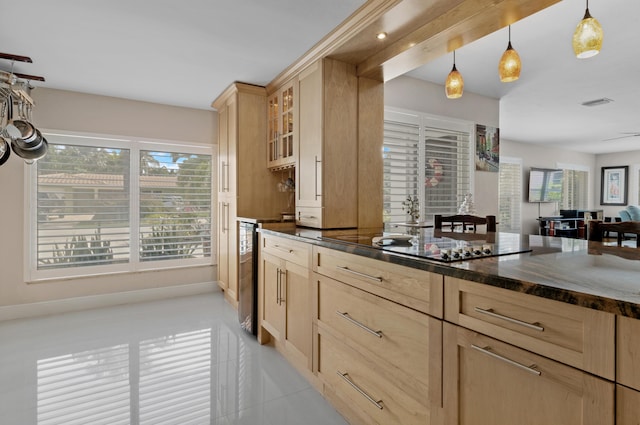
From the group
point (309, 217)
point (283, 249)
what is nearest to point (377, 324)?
point (283, 249)

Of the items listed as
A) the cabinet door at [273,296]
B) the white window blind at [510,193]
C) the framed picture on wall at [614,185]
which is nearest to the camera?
the cabinet door at [273,296]

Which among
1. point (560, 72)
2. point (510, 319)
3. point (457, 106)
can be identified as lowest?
point (510, 319)

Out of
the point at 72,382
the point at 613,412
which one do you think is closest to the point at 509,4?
the point at 613,412

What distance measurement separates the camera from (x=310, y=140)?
9.36ft

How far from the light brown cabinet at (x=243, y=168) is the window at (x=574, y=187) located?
781 centimetres

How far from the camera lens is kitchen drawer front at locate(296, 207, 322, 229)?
278 cm

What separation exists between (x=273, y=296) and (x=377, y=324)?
4.10 ft

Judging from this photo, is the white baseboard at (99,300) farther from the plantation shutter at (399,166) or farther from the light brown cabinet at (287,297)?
the plantation shutter at (399,166)

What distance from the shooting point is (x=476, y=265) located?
120 centimetres

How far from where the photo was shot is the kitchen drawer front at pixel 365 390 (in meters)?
1.40

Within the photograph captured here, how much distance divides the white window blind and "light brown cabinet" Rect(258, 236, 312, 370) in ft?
19.6

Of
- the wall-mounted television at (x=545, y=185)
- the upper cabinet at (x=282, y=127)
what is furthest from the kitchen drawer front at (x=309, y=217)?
the wall-mounted television at (x=545, y=185)

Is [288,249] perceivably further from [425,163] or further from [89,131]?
[89,131]

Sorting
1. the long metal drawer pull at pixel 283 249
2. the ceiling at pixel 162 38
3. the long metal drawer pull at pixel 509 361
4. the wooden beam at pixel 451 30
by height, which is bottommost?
the long metal drawer pull at pixel 509 361
